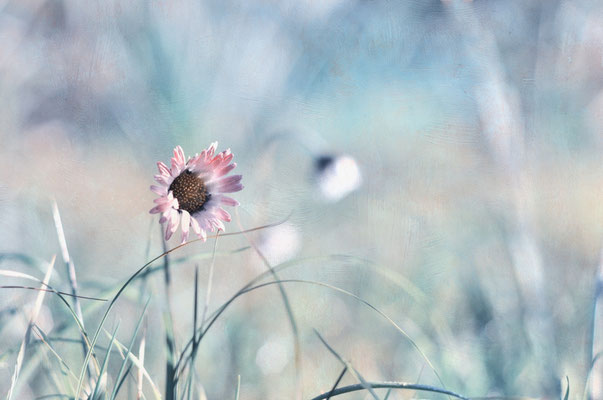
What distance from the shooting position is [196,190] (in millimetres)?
558

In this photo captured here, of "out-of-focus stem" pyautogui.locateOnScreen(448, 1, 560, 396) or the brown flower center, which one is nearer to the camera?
the brown flower center

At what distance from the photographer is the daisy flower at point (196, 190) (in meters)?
0.54

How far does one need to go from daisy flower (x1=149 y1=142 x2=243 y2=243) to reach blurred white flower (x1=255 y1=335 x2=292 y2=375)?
15 cm

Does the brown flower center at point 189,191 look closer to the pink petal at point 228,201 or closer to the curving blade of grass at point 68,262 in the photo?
the pink petal at point 228,201

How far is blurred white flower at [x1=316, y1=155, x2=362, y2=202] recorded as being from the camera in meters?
0.64

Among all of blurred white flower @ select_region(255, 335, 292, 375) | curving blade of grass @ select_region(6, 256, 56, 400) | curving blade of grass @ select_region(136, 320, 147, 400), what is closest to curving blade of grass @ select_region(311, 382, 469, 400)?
blurred white flower @ select_region(255, 335, 292, 375)

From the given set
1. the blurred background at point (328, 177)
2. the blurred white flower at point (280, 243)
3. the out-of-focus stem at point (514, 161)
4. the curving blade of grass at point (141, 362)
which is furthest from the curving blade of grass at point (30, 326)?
the out-of-focus stem at point (514, 161)

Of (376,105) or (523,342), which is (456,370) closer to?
(523,342)

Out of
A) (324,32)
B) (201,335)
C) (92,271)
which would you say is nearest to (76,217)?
(92,271)

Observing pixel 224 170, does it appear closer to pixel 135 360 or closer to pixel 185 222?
pixel 185 222

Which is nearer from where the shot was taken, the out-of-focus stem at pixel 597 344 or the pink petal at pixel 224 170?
the pink petal at pixel 224 170

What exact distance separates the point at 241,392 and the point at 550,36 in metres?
0.59

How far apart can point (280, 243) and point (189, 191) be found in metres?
0.13

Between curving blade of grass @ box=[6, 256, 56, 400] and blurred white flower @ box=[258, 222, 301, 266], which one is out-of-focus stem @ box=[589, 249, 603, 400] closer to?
blurred white flower @ box=[258, 222, 301, 266]
